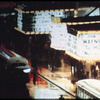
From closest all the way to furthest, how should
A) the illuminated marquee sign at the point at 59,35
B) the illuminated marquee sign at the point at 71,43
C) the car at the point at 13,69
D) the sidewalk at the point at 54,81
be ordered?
the illuminated marquee sign at the point at 71,43 → the sidewalk at the point at 54,81 → the illuminated marquee sign at the point at 59,35 → the car at the point at 13,69

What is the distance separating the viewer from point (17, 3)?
9.47 m

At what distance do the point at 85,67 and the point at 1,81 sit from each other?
346cm

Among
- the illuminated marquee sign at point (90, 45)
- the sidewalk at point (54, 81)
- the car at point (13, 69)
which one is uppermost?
the illuminated marquee sign at point (90, 45)

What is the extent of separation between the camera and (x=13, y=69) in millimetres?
8016

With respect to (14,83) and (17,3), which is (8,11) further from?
(14,83)

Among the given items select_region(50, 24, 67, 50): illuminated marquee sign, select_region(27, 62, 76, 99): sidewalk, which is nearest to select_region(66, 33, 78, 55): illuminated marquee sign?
select_region(50, 24, 67, 50): illuminated marquee sign

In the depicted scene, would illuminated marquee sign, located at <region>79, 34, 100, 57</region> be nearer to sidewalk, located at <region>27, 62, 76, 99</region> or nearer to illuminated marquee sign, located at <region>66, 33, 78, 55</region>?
illuminated marquee sign, located at <region>66, 33, 78, 55</region>

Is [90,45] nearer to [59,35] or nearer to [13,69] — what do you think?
[59,35]

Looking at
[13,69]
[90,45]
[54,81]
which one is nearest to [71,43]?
[90,45]

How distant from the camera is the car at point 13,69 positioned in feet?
26.3

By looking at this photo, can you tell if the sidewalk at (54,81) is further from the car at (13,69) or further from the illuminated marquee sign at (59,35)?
the illuminated marquee sign at (59,35)

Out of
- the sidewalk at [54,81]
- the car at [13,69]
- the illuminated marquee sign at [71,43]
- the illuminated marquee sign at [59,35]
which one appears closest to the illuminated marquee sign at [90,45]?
the illuminated marquee sign at [71,43]

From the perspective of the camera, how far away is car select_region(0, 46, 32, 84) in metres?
8.03

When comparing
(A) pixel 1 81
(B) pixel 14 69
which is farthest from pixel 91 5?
(A) pixel 1 81
